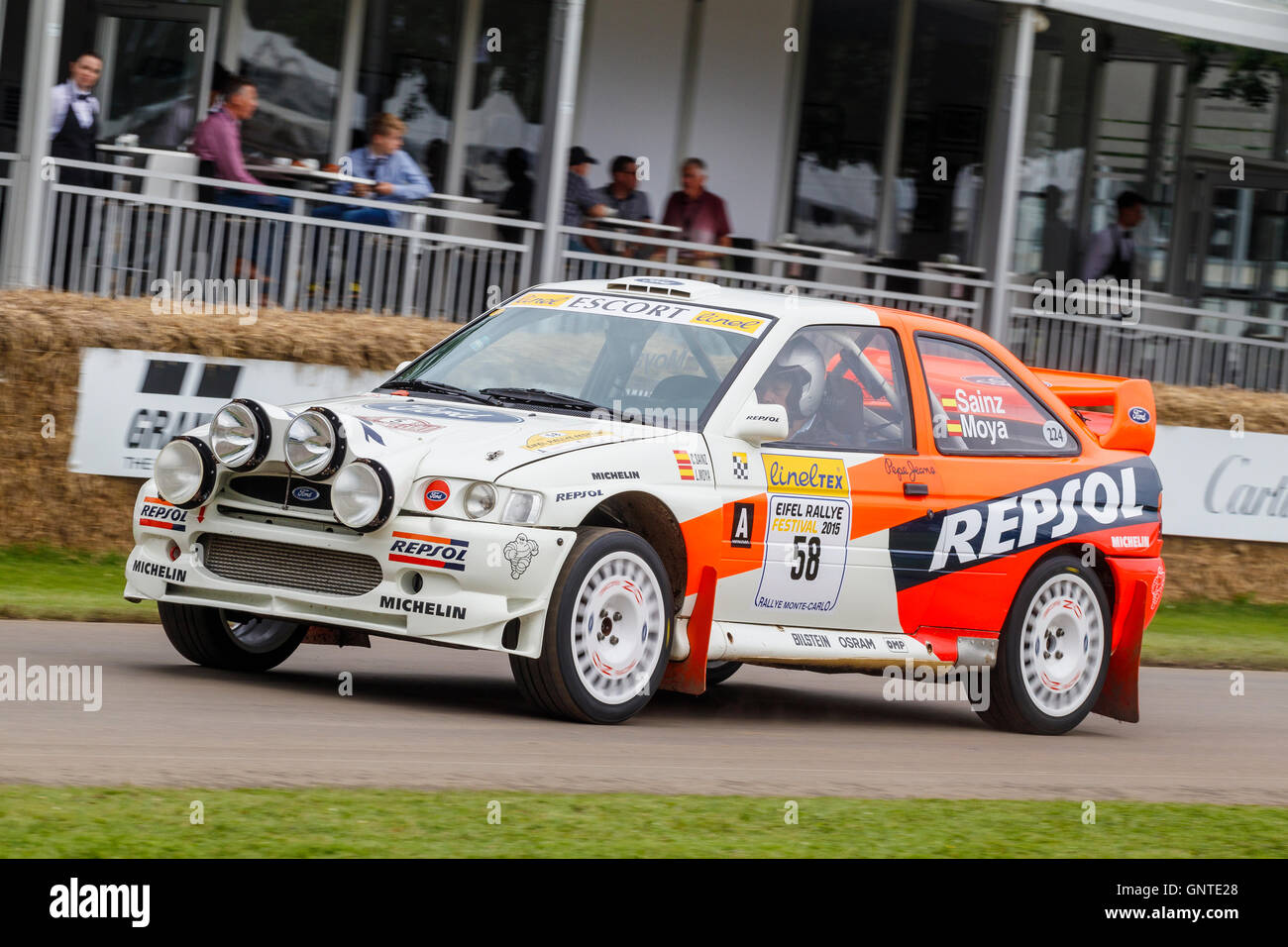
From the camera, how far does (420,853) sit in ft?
17.9

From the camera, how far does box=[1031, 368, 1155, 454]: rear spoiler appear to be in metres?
10.5

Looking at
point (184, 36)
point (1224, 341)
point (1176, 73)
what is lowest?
point (1224, 341)

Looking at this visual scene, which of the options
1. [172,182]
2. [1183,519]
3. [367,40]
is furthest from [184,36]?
[1183,519]

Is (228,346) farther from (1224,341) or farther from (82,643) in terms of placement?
(1224,341)

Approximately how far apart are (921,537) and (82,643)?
3996mm

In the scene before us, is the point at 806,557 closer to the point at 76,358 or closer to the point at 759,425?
the point at 759,425

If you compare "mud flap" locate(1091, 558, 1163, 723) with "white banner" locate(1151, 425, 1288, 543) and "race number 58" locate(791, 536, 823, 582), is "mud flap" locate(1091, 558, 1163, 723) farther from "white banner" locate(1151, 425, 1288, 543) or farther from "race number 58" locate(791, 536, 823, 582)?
"white banner" locate(1151, 425, 1288, 543)

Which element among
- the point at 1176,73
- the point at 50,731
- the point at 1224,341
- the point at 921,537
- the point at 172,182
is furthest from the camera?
the point at 1176,73

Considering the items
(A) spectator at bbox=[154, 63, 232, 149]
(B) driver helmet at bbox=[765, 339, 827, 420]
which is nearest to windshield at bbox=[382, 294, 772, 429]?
(B) driver helmet at bbox=[765, 339, 827, 420]

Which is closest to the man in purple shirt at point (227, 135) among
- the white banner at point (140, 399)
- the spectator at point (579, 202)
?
the white banner at point (140, 399)

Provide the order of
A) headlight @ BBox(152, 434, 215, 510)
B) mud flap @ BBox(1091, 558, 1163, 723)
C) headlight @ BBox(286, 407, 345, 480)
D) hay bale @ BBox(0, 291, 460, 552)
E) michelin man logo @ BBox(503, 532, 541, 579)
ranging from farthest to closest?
1. hay bale @ BBox(0, 291, 460, 552)
2. mud flap @ BBox(1091, 558, 1163, 723)
3. headlight @ BBox(152, 434, 215, 510)
4. headlight @ BBox(286, 407, 345, 480)
5. michelin man logo @ BBox(503, 532, 541, 579)

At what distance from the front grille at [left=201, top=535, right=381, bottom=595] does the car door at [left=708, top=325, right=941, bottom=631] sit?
5.10 ft

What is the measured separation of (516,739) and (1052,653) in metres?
3.34

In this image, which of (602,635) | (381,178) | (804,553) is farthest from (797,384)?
(381,178)
